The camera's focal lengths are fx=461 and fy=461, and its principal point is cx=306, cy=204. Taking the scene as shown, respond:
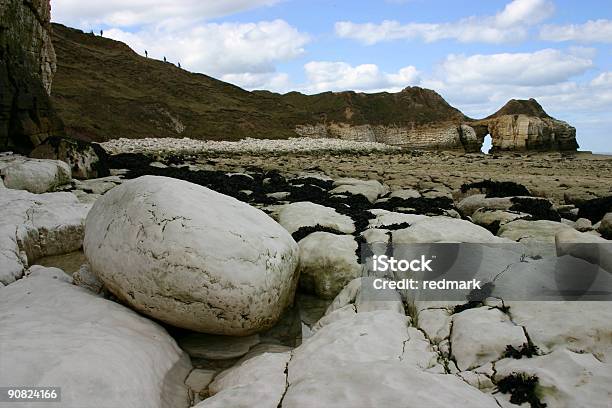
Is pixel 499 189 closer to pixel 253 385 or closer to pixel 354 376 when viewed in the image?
pixel 354 376

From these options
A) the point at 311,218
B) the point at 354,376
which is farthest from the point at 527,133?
the point at 354,376

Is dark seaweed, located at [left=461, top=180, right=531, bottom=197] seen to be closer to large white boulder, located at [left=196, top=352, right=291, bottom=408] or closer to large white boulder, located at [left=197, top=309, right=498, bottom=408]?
large white boulder, located at [left=197, top=309, right=498, bottom=408]

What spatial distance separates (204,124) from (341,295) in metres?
46.1

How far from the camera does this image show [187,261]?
486 centimetres

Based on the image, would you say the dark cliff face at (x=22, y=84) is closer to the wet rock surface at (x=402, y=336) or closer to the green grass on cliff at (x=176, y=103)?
the wet rock surface at (x=402, y=336)

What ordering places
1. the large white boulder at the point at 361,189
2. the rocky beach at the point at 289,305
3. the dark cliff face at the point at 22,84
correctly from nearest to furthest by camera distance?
the rocky beach at the point at 289,305 < the large white boulder at the point at 361,189 < the dark cliff face at the point at 22,84

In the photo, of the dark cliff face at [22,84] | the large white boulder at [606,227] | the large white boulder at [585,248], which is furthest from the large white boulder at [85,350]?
the dark cliff face at [22,84]

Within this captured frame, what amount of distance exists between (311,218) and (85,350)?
16.1 ft

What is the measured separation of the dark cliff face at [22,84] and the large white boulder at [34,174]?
2.76 m

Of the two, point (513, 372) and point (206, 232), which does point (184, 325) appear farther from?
point (513, 372)

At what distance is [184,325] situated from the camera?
16.6 ft

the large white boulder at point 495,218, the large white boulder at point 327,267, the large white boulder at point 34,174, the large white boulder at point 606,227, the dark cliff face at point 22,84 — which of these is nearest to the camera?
the large white boulder at point 327,267

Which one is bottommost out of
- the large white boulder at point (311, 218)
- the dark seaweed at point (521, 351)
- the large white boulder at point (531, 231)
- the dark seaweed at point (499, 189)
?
the dark seaweed at point (521, 351)

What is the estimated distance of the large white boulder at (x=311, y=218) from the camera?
26.1 feet
